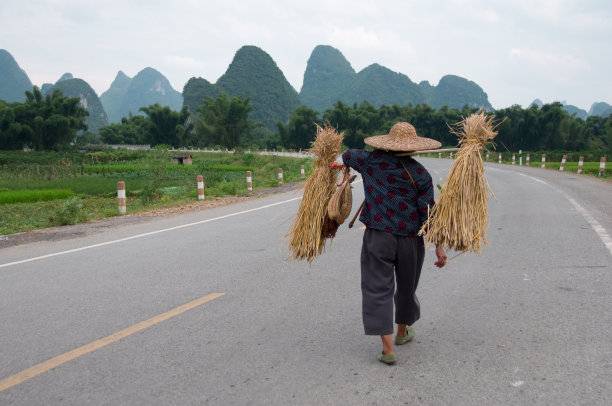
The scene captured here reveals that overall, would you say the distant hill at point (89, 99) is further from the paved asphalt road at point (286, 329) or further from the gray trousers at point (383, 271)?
the gray trousers at point (383, 271)

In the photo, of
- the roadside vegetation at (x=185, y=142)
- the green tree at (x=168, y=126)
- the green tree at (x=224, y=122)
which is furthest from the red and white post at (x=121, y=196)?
the green tree at (x=168, y=126)

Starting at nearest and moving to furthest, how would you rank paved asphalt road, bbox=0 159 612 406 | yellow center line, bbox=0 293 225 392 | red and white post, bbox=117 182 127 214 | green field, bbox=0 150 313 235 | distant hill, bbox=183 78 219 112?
paved asphalt road, bbox=0 159 612 406 < yellow center line, bbox=0 293 225 392 < green field, bbox=0 150 313 235 < red and white post, bbox=117 182 127 214 < distant hill, bbox=183 78 219 112

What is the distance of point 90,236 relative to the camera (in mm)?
8672

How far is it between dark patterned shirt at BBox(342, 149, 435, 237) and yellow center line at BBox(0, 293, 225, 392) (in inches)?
75.1

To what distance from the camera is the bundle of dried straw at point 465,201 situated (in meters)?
3.39

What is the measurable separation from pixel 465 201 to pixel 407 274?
639 mm

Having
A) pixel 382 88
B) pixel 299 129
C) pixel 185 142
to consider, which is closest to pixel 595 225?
pixel 299 129

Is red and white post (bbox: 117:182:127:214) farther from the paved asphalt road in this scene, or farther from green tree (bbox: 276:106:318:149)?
green tree (bbox: 276:106:318:149)

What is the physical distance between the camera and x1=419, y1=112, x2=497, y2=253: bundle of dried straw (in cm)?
339

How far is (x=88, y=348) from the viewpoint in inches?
138

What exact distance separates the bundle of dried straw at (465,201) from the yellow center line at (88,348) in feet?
7.25

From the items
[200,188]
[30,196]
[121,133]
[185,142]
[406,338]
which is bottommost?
[30,196]

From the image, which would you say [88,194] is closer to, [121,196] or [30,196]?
[30,196]

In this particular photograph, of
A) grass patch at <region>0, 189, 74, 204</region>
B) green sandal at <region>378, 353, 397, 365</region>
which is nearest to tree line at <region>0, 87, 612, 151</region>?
grass patch at <region>0, 189, 74, 204</region>
